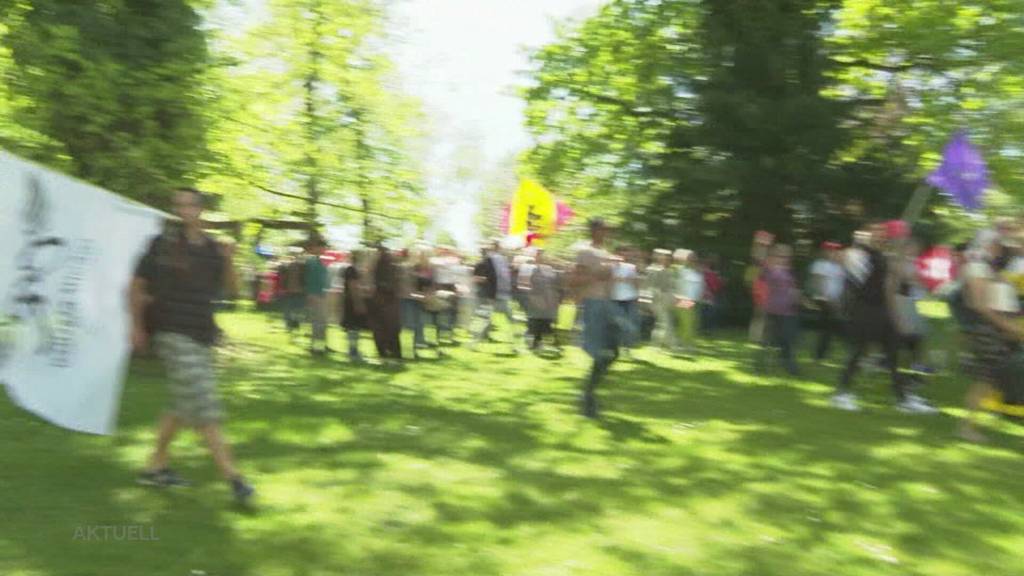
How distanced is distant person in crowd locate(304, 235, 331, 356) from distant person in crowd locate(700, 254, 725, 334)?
6912 millimetres

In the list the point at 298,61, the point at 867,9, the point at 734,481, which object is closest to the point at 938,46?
the point at 867,9

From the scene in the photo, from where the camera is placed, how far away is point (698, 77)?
21.7 metres

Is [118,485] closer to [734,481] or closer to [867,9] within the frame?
[734,481]

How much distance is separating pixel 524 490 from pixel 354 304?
7575 mm

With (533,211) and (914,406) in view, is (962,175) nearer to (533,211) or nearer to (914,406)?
(914,406)

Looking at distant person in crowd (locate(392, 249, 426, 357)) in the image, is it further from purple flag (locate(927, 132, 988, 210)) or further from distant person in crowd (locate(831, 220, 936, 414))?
purple flag (locate(927, 132, 988, 210))

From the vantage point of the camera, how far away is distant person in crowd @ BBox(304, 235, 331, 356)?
15.4 meters

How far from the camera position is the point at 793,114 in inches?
811

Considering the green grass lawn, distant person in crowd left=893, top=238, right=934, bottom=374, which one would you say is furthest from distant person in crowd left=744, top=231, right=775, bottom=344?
the green grass lawn

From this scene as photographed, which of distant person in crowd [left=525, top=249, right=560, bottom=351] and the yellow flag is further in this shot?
the yellow flag

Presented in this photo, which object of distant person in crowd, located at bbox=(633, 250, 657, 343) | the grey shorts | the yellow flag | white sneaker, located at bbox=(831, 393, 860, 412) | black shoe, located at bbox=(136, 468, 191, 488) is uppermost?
the yellow flag

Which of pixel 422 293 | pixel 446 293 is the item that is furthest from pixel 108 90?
pixel 446 293

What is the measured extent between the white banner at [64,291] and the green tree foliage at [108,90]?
5.61 metres

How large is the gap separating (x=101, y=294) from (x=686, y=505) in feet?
12.9
